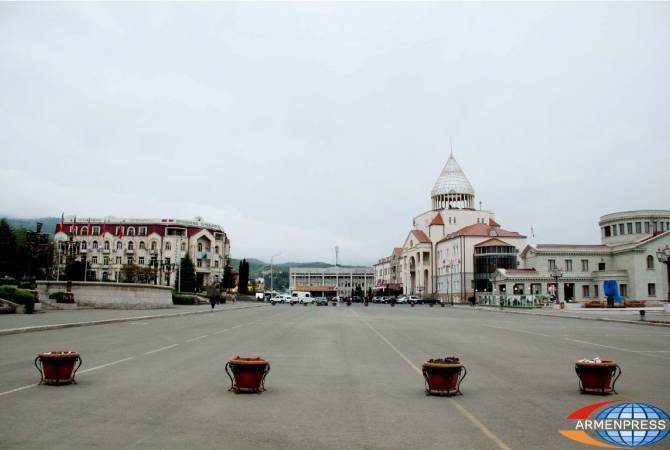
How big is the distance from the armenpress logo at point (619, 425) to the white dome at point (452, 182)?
12817 centimetres

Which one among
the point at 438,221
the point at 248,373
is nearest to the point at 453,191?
the point at 438,221

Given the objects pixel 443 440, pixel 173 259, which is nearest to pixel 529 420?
pixel 443 440

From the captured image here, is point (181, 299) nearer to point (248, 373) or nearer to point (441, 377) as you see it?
point (248, 373)

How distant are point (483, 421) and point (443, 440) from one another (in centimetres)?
128

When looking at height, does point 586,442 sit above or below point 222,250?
below

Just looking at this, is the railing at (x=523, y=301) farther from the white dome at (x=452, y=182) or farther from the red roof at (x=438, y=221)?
the white dome at (x=452, y=182)

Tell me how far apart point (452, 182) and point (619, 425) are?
427 ft

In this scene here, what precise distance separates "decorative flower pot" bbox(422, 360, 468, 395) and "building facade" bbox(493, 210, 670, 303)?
7806 centimetres

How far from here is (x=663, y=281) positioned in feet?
275

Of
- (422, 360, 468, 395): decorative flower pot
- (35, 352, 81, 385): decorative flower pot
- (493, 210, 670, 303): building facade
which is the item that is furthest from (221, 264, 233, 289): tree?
(422, 360, 468, 395): decorative flower pot

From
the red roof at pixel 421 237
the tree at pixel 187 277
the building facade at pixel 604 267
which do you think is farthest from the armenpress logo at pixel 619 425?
the red roof at pixel 421 237

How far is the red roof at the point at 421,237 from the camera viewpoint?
132 m

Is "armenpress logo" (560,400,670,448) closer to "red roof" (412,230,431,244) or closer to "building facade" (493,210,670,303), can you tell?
"building facade" (493,210,670,303)

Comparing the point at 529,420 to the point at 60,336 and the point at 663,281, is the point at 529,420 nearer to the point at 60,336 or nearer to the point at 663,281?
the point at 60,336
